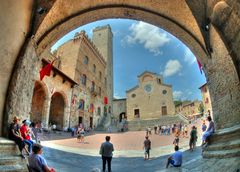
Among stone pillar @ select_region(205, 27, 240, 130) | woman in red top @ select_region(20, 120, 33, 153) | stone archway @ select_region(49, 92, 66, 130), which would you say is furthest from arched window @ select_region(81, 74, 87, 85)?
stone pillar @ select_region(205, 27, 240, 130)

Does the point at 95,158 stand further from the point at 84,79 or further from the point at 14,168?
the point at 84,79

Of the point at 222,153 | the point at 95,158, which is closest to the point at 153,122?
the point at 95,158

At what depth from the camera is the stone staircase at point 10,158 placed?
3607 millimetres

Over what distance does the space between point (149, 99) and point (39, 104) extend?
2752cm

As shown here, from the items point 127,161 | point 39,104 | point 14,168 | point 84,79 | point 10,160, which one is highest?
point 84,79

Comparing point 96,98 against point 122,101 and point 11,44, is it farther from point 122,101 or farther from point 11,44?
point 11,44

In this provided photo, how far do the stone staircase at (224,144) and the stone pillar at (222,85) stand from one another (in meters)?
0.25

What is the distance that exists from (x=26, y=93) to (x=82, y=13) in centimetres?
293

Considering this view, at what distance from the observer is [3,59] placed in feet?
14.2

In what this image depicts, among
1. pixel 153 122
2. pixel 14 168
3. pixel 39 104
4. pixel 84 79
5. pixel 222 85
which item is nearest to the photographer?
pixel 14 168

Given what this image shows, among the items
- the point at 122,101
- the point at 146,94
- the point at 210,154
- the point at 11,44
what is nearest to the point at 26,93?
the point at 11,44

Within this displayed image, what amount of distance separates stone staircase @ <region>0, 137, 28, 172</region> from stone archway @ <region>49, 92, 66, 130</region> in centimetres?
1848

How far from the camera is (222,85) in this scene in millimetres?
4871

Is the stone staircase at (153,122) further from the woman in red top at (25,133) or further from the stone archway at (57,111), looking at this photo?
the woman in red top at (25,133)
